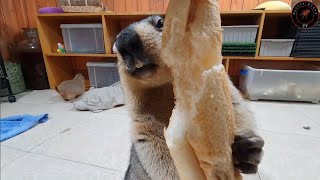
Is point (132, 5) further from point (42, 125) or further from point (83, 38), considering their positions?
point (42, 125)

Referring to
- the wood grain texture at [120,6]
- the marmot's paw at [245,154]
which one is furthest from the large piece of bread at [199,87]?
the wood grain texture at [120,6]

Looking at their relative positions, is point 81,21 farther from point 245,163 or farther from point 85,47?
point 245,163

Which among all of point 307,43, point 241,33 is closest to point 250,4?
point 241,33

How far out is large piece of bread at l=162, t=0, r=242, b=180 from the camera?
9.7 inches

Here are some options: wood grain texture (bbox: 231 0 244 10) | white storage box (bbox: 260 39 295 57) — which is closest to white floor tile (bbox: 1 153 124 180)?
white storage box (bbox: 260 39 295 57)

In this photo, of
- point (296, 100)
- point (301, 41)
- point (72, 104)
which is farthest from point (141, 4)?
point (296, 100)

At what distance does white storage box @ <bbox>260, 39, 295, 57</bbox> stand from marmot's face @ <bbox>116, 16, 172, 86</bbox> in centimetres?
126

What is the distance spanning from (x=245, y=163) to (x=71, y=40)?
1816mm

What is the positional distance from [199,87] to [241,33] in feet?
4.59

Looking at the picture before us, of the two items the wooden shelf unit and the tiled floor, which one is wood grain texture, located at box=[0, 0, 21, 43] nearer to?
the tiled floor

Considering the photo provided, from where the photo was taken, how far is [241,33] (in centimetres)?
149

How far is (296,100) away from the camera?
1.45 m

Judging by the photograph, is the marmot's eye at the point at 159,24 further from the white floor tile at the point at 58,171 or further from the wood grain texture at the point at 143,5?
the wood grain texture at the point at 143,5

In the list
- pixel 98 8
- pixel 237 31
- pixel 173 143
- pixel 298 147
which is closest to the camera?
pixel 173 143
